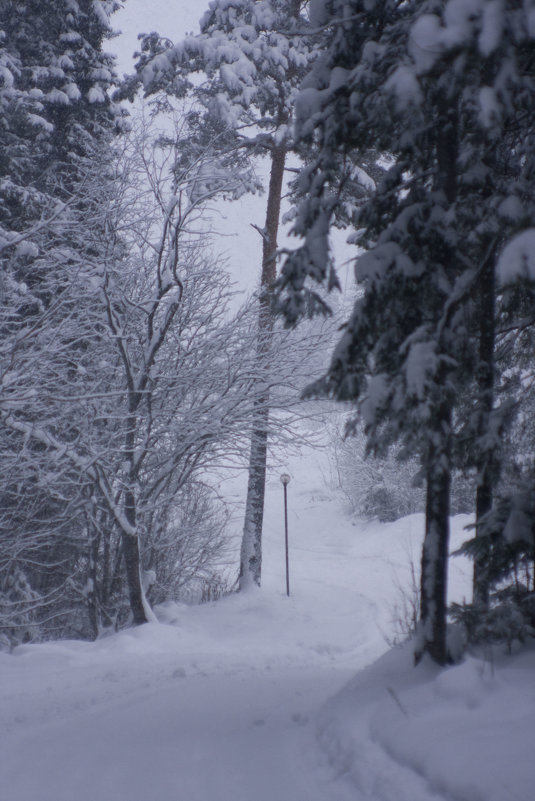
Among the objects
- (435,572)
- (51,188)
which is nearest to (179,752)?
(435,572)

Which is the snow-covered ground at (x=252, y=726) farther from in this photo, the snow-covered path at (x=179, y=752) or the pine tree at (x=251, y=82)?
the pine tree at (x=251, y=82)

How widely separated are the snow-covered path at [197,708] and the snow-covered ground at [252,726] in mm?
16

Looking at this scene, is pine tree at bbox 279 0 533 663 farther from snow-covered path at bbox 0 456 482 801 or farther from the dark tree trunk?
the dark tree trunk

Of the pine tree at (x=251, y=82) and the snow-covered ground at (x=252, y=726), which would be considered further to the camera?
the pine tree at (x=251, y=82)

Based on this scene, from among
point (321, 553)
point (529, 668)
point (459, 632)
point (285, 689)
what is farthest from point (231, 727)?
point (321, 553)

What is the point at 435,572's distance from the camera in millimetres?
4777

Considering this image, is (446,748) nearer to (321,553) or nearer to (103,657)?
(103,657)

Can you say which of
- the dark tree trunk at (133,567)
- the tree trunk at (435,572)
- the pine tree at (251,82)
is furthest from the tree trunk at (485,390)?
the dark tree trunk at (133,567)

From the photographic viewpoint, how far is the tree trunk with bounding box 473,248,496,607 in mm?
5117

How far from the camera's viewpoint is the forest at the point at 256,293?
454 centimetres

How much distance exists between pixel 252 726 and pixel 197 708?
0.83 metres

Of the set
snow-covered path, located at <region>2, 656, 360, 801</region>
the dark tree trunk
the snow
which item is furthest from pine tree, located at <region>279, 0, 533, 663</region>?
the dark tree trunk

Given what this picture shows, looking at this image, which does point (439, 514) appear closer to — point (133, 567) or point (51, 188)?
point (133, 567)

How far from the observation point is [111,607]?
12.2 m
